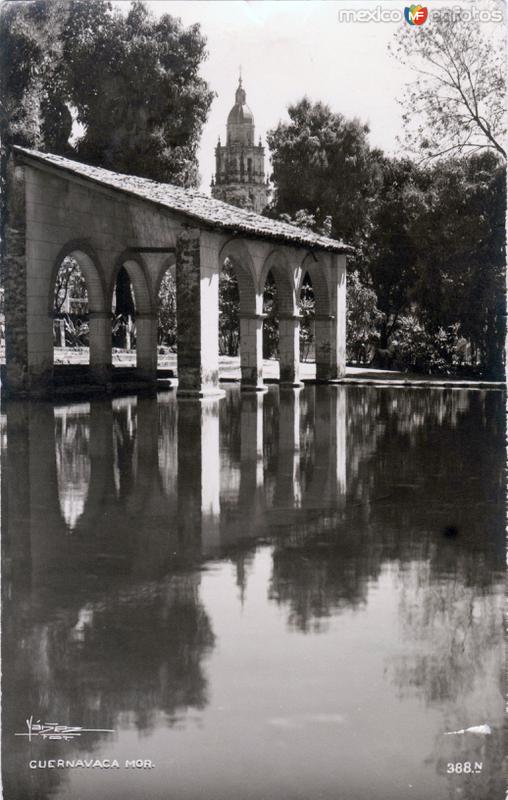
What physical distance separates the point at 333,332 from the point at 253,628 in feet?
80.0

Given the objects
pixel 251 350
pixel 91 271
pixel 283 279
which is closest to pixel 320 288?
pixel 283 279

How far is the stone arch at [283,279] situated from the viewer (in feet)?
84.5

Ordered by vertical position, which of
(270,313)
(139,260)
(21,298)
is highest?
(139,260)

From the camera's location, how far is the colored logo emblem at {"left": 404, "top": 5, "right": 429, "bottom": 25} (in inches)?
225

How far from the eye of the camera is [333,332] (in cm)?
2908

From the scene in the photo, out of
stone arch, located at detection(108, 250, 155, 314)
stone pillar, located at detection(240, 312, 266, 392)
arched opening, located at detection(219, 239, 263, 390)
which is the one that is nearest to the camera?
arched opening, located at detection(219, 239, 263, 390)

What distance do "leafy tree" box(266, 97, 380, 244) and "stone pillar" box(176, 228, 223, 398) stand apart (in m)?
16.2

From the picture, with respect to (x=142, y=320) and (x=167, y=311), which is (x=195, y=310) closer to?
(x=142, y=320)

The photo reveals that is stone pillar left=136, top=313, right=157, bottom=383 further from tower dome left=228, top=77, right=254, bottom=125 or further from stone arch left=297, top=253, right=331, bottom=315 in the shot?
tower dome left=228, top=77, right=254, bottom=125

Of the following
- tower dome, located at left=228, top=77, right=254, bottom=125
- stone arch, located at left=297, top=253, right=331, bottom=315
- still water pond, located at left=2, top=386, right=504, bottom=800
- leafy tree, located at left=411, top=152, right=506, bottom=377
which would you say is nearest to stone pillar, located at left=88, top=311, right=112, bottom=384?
stone arch, located at left=297, top=253, right=331, bottom=315

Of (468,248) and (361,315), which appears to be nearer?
(468,248)

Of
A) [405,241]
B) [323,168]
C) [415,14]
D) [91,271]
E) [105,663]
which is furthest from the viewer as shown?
[405,241]
